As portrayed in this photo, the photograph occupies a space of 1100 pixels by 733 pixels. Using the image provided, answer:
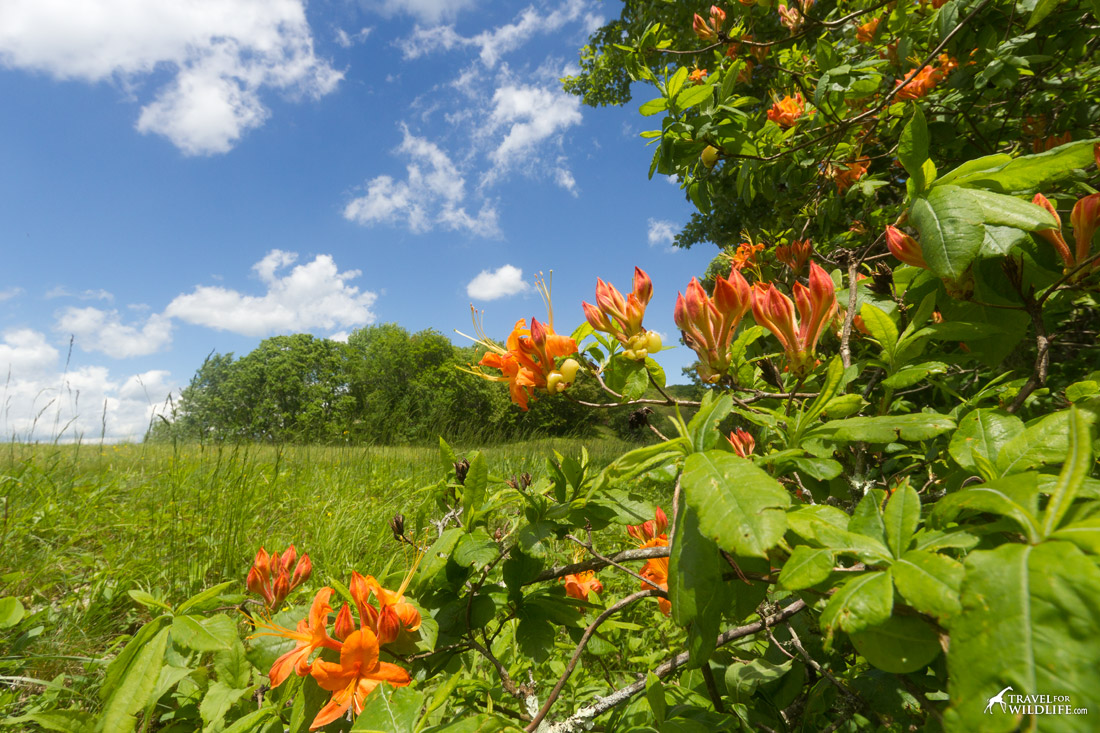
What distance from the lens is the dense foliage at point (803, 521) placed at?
31 cm

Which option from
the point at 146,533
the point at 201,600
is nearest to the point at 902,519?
the point at 201,600

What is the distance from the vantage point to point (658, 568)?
1.10 meters

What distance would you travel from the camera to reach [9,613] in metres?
1.05

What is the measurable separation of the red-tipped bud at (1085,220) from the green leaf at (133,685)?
4.40 ft

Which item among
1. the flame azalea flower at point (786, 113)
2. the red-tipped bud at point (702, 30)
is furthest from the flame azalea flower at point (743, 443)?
the red-tipped bud at point (702, 30)

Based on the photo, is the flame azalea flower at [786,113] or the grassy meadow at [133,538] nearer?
the flame azalea flower at [786,113]

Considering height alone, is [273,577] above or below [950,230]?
below

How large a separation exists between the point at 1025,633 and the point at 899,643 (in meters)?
0.15

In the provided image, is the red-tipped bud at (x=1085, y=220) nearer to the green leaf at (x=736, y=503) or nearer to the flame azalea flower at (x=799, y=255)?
the green leaf at (x=736, y=503)

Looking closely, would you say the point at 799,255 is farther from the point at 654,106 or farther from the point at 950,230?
the point at 950,230

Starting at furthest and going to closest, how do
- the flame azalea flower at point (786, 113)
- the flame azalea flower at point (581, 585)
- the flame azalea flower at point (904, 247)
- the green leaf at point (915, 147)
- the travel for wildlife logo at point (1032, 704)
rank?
1. the flame azalea flower at point (786, 113)
2. the flame azalea flower at point (581, 585)
3. the flame azalea flower at point (904, 247)
4. the green leaf at point (915, 147)
5. the travel for wildlife logo at point (1032, 704)

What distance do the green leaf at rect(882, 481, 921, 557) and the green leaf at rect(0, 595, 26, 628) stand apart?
5.39 feet

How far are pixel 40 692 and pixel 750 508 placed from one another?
7.89 feet

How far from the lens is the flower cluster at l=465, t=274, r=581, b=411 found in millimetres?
754
